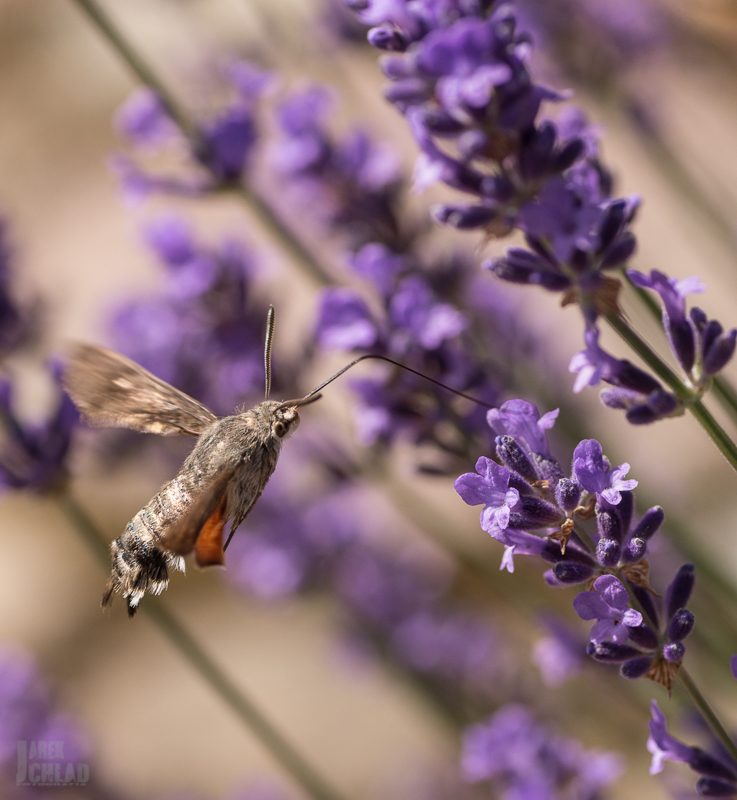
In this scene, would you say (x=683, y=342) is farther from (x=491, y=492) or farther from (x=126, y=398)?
(x=126, y=398)

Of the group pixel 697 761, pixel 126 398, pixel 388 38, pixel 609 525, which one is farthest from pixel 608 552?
pixel 126 398

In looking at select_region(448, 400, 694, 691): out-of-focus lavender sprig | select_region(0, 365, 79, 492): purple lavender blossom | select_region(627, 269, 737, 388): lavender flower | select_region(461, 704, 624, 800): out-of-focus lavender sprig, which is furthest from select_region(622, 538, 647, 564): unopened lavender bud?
select_region(0, 365, 79, 492): purple lavender blossom

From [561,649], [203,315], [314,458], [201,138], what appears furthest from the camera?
[314,458]

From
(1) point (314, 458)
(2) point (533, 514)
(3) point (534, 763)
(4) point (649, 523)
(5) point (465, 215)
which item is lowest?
(3) point (534, 763)

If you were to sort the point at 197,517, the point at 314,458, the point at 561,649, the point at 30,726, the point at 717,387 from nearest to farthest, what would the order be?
the point at 197,517
the point at 717,387
the point at 561,649
the point at 314,458
the point at 30,726

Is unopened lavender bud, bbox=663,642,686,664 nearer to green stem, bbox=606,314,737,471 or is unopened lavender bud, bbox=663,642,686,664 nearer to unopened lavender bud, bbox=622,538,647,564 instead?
unopened lavender bud, bbox=622,538,647,564

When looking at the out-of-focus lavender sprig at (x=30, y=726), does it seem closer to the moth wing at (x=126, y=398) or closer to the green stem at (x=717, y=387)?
the moth wing at (x=126, y=398)
